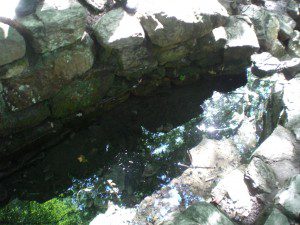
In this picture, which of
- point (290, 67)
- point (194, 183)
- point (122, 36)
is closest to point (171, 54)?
point (122, 36)

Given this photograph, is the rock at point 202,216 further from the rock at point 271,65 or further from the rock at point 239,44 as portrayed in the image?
the rock at point 271,65

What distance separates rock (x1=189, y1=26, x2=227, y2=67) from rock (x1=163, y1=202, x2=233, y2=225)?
251 centimetres

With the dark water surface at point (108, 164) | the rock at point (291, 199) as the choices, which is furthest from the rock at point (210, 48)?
the rock at point (291, 199)

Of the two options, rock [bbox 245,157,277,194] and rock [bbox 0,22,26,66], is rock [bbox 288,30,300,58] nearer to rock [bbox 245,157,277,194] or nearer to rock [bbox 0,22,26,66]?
rock [bbox 245,157,277,194]

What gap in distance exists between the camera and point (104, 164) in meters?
4.18

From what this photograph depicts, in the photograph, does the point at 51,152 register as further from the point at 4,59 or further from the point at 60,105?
the point at 4,59

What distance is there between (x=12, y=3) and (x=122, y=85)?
1699 millimetres

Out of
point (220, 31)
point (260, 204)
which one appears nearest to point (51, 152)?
point (260, 204)

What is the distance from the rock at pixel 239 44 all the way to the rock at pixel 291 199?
2603 mm

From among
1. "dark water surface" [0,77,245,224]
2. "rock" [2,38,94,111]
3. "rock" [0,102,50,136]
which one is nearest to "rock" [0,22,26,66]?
"rock" [2,38,94,111]

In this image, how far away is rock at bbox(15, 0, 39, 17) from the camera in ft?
11.9

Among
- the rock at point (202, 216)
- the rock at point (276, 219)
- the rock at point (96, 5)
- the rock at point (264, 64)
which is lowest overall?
the rock at point (264, 64)

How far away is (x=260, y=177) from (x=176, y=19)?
7.11 feet

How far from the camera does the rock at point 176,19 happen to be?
4262mm
